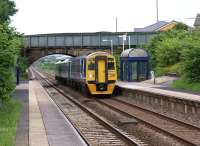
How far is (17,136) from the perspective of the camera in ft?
53.0

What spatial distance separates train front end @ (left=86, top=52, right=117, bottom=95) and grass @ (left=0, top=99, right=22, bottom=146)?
1129cm

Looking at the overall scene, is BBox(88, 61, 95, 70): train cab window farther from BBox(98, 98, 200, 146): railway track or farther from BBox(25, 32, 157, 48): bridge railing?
BBox(25, 32, 157, 48): bridge railing

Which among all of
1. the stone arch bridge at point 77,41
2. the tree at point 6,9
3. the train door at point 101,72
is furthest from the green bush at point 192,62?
the stone arch bridge at point 77,41

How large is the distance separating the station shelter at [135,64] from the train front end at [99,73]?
43.9 ft

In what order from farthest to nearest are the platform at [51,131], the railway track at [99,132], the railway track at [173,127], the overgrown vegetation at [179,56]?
1. the overgrown vegetation at [179,56]
2. the railway track at [173,127]
3. the railway track at [99,132]
4. the platform at [51,131]

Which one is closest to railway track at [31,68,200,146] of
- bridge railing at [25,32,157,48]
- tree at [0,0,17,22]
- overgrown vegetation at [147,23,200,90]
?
overgrown vegetation at [147,23,200,90]

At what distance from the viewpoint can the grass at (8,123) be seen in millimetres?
14816

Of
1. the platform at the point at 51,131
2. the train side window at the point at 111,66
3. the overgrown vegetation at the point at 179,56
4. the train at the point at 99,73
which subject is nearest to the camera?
the platform at the point at 51,131

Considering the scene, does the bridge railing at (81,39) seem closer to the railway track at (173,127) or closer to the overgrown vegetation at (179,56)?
the overgrown vegetation at (179,56)

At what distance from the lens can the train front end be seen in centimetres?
3775

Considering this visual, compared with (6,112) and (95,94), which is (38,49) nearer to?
(95,94)

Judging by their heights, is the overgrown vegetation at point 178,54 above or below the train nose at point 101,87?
above

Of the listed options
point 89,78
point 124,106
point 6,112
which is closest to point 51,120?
point 6,112

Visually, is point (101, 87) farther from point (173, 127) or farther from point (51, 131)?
point (51, 131)
